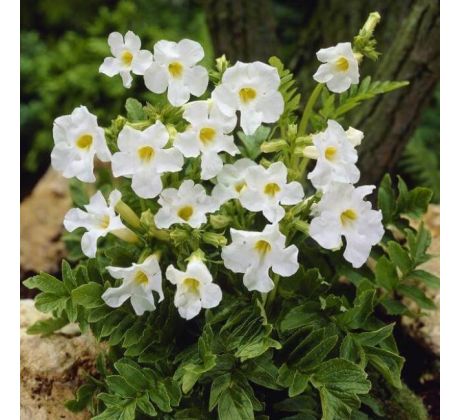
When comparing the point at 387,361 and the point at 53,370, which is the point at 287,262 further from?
the point at 53,370

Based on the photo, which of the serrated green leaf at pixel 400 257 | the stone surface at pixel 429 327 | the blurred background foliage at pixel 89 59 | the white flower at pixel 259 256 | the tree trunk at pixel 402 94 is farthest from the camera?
the blurred background foliage at pixel 89 59

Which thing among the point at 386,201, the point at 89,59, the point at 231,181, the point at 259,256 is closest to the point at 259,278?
the point at 259,256

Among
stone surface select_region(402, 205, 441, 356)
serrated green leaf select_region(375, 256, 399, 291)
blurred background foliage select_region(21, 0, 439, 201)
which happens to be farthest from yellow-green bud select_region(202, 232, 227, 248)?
blurred background foliage select_region(21, 0, 439, 201)

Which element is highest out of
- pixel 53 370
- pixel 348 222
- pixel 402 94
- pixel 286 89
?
pixel 286 89

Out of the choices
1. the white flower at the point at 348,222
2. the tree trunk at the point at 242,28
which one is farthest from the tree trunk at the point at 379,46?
the white flower at the point at 348,222

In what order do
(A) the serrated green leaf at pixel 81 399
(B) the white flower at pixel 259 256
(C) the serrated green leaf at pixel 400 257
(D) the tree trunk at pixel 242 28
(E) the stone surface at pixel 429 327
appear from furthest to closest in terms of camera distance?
(D) the tree trunk at pixel 242 28 < (E) the stone surface at pixel 429 327 < (C) the serrated green leaf at pixel 400 257 < (A) the serrated green leaf at pixel 81 399 < (B) the white flower at pixel 259 256

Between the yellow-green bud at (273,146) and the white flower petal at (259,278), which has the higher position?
the yellow-green bud at (273,146)

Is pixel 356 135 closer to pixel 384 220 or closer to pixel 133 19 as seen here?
pixel 384 220

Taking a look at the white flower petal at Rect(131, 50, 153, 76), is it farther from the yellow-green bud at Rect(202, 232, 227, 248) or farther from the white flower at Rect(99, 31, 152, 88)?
the yellow-green bud at Rect(202, 232, 227, 248)

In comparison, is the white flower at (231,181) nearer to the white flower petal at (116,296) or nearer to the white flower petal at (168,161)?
the white flower petal at (168,161)
